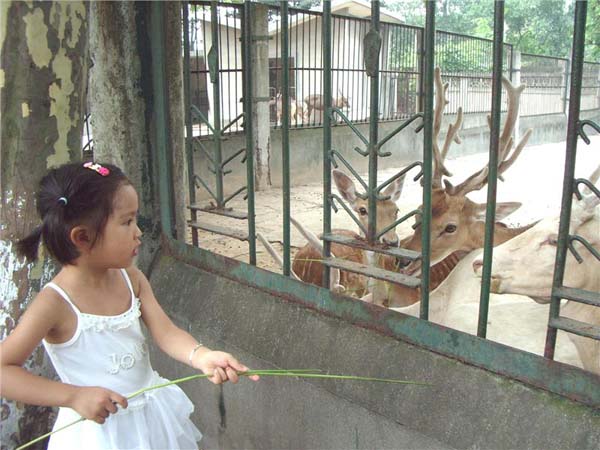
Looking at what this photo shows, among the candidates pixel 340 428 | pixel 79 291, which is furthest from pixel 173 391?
pixel 340 428

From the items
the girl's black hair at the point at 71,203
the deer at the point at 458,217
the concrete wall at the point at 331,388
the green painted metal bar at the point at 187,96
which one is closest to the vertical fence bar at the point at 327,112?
the concrete wall at the point at 331,388

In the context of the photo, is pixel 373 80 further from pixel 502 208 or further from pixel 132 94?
pixel 502 208

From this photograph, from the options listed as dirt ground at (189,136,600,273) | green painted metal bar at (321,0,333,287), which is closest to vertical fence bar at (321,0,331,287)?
green painted metal bar at (321,0,333,287)

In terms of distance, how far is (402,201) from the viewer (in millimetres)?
8305

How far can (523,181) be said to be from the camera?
32.8 feet

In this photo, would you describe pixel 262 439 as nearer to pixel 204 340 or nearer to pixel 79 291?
pixel 204 340

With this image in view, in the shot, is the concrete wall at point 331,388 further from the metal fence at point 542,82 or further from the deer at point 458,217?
the metal fence at point 542,82

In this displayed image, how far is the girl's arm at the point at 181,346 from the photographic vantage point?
67.1 inches

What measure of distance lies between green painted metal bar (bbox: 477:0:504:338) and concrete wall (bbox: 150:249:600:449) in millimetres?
169

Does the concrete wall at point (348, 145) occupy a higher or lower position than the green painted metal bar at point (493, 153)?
lower

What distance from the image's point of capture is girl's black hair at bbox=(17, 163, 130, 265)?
1.71 meters

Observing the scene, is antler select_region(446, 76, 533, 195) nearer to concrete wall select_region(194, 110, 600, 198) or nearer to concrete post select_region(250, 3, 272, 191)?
concrete wall select_region(194, 110, 600, 198)

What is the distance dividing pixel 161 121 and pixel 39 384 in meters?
1.77

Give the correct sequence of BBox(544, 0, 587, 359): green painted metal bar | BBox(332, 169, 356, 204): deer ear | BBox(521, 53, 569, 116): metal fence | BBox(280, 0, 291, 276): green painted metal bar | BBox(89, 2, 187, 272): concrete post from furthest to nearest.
→ BBox(521, 53, 569, 116): metal fence
BBox(332, 169, 356, 204): deer ear
BBox(89, 2, 187, 272): concrete post
BBox(280, 0, 291, 276): green painted metal bar
BBox(544, 0, 587, 359): green painted metal bar
